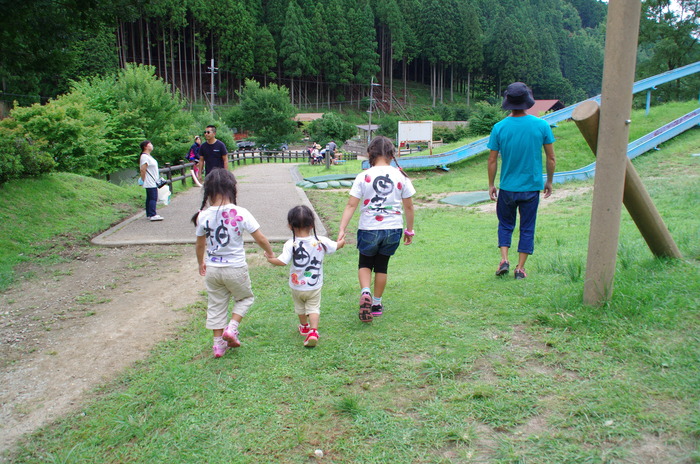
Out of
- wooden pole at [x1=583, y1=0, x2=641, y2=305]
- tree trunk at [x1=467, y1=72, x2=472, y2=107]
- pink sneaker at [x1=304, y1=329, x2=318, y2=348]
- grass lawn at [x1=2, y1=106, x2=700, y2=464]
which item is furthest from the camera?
tree trunk at [x1=467, y1=72, x2=472, y2=107]

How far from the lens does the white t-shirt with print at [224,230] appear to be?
388cm

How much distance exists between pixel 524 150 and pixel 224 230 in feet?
9.10

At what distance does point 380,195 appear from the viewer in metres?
4.18

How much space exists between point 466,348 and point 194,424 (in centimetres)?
175

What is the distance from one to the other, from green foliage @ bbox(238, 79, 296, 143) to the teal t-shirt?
167 feet

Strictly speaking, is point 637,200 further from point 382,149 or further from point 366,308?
point 366,308

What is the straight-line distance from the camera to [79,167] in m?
15.8

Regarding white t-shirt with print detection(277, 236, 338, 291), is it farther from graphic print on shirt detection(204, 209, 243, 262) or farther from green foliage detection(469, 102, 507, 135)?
green foliage detection(469, 102, 507, 135)

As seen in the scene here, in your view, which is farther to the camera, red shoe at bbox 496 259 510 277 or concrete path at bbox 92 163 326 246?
concrete path at bbox 92 163 326 246

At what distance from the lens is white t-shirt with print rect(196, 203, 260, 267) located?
3.88 meters

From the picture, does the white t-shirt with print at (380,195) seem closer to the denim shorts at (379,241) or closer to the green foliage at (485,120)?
the denim shorts at (379,241)

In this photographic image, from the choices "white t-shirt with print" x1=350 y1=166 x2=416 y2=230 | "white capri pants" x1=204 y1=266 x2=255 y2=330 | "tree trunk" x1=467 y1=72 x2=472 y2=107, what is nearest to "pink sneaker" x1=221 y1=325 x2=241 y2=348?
"white capri pants" x1=204 y1=266 x2=255 y2=330

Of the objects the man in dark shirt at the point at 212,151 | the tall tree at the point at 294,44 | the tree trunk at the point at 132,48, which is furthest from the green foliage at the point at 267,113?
the man in dark shirt at the point at 212,151

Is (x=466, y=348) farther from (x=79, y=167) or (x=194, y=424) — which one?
(x=79, y=167)
